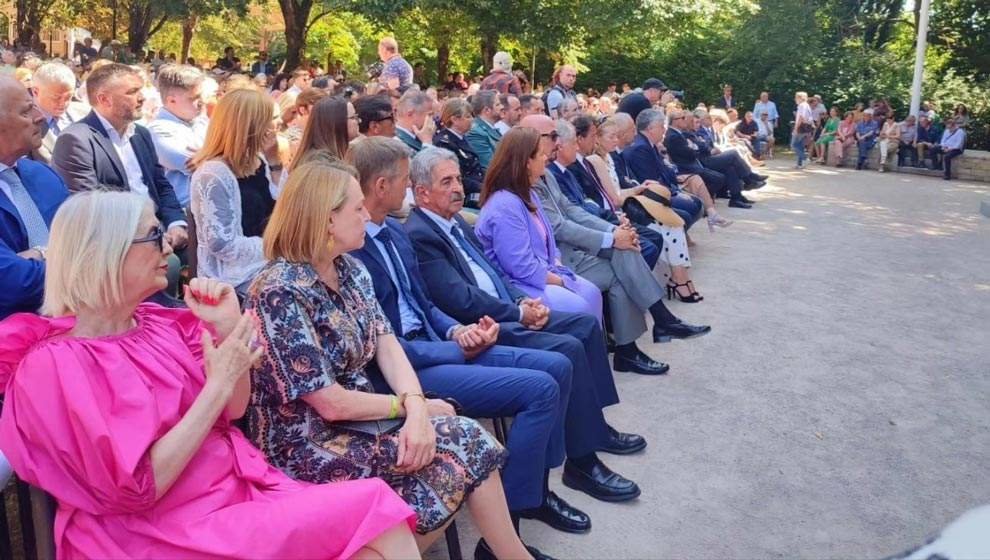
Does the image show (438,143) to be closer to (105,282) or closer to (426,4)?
(105,282)

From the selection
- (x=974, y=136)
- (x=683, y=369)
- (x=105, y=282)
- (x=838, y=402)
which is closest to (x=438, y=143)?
(x=683, y=369)

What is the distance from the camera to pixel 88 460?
2.05 meters

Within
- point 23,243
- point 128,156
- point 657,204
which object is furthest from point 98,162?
point 657,204

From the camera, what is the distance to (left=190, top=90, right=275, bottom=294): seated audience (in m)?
4.14

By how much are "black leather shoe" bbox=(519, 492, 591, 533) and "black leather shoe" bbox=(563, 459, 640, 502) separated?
26 cm

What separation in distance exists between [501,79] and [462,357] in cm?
825

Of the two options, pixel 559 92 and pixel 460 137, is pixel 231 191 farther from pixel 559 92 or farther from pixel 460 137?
pixel 559 92

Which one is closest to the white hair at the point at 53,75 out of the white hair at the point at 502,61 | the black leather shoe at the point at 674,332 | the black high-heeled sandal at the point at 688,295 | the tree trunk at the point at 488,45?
the black leather shoe at the point at 674,332

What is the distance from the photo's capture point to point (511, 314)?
412 centimetres

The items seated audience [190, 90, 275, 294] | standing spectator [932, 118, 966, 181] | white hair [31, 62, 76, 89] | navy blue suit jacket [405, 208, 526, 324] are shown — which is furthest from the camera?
standing spectator [932, 118, 966, 181]

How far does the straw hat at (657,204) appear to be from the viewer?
7.10m

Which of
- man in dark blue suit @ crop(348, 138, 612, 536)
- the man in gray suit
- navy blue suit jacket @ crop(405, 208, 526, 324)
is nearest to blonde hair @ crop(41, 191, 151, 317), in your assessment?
man in dark blue suit @ crop(348, 138, 612, 536)

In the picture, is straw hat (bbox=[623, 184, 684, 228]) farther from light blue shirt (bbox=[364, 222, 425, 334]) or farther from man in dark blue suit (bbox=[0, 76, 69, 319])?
man in dark blue suit (bbox=[0, 76, 69, 319])

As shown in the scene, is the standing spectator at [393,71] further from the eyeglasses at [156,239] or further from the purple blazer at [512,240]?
the eyeglasses at [156,239]
